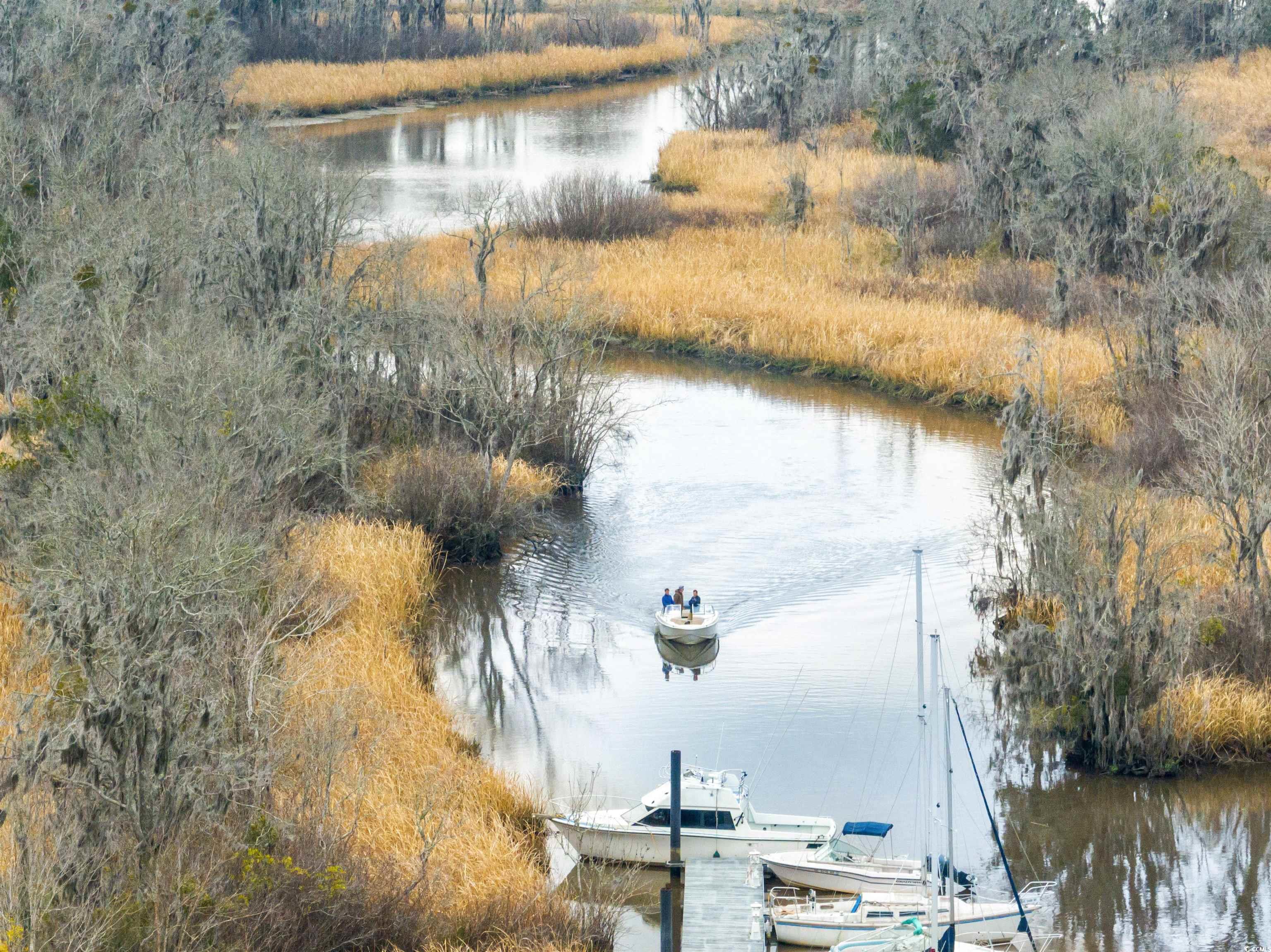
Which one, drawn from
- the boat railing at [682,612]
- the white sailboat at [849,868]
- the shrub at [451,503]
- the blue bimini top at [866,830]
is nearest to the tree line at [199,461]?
the shrub at [451,503]

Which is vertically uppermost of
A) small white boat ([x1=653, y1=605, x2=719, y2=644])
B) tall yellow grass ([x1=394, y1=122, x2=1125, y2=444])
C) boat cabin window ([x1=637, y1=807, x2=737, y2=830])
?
tall yellow grass ([x1=394, y1=122, x2=1125, y2=444])

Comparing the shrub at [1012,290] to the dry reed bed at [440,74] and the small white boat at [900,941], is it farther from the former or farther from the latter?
the dry reed bed at [440,74]

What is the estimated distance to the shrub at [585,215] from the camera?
53.1m

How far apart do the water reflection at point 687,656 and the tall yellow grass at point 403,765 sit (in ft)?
12.9

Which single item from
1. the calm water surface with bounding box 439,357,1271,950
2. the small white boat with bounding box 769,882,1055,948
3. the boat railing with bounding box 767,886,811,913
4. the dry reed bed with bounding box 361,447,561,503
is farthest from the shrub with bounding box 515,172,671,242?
the small white boat with bounding box 769,882,1055,948

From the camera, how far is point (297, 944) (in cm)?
1616

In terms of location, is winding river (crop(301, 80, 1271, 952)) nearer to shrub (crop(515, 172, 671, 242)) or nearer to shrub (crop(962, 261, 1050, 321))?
shrub (crop(962, 261, 1050, 321))

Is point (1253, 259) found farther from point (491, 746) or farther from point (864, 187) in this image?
point (491, 746)

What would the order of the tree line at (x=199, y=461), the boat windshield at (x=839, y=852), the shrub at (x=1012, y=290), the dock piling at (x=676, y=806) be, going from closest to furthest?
the tree line at (x=199, y=461) < the dock piling at (x=676, y=806) < the boat windshield at (x=839, y=852) < the shrub at (x=1012, y=290)

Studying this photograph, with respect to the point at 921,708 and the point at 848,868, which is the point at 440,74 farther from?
the point at 921,708

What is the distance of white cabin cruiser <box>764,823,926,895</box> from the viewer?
19812mm

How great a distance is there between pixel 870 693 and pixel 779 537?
648 centimetres

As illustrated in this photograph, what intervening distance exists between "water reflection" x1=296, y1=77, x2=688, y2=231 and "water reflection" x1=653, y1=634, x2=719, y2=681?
3250cm

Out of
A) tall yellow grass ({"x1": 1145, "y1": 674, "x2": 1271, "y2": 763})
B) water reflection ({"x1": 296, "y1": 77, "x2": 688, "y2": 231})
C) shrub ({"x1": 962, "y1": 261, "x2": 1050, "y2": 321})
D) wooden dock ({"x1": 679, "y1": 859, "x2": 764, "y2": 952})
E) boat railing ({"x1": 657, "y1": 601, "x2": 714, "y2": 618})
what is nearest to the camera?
wooden dock ({"x1": 679, "y1": 859, "x2": 764, "y2": 952})
